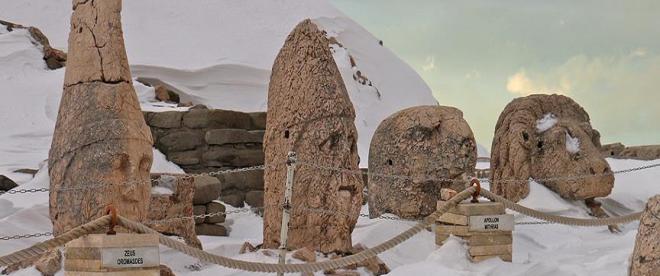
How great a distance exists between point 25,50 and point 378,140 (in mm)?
9116

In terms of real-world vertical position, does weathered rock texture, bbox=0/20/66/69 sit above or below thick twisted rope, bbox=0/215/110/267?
above

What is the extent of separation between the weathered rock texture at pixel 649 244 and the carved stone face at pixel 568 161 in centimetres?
682

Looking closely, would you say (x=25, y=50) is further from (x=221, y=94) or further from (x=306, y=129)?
(x=306, y=129)

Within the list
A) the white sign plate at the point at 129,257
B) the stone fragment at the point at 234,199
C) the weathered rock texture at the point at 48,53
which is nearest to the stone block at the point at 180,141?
the stone fragment at the point at 234,199

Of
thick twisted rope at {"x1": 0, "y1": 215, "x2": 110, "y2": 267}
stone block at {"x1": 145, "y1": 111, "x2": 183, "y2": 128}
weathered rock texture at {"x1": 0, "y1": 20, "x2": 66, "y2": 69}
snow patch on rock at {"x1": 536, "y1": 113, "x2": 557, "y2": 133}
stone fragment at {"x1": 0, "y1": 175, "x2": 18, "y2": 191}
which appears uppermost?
weathered rock texture at {"x1": 0, "y1": 20, "x2": 66, "y2": 69}

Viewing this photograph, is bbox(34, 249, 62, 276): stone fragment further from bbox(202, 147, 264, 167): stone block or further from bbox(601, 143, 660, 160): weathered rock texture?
bbox(601, 143, 660, 160): weathered rock texture

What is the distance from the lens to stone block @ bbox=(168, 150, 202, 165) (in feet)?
43.0

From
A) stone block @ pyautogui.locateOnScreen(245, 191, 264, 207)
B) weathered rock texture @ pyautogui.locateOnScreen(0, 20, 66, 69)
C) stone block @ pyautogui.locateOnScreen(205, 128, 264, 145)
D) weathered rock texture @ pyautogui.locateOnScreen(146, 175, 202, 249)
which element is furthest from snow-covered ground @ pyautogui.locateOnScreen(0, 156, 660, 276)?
weathered rock texture @ pyautogui.locateOnScreen(0, 20, 66, 69)

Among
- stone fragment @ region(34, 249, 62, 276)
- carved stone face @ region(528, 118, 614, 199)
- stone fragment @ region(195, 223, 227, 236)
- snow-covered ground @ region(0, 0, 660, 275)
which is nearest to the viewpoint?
stone fragment @ region(34, 249, 62, 276)

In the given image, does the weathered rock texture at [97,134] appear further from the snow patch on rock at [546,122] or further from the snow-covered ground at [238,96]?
the snow patch on rock at [546,122]

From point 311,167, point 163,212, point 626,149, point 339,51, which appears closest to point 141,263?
point 311,167

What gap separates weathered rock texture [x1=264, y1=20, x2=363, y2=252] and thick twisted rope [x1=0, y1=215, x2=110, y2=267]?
9.12 feet

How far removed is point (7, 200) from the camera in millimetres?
10227

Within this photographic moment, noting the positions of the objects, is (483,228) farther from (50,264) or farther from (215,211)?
(215,211)
